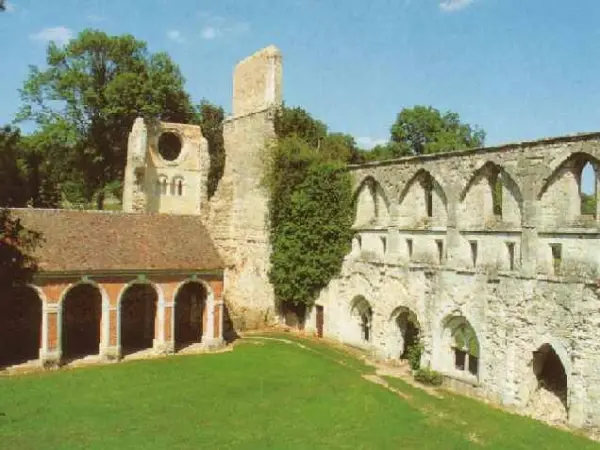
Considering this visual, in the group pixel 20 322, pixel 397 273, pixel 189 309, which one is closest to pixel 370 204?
pixel 397 273

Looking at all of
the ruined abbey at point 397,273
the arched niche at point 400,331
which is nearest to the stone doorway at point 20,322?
the ruined abbey at point 397,273

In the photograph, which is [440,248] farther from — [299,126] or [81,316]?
[81,316]

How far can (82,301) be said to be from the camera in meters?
28.6

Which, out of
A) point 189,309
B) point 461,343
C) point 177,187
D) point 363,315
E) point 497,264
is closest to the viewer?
point 497,264

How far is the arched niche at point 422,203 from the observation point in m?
23.8

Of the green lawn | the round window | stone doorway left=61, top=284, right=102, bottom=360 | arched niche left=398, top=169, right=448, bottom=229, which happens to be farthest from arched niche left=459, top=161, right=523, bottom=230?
the round window

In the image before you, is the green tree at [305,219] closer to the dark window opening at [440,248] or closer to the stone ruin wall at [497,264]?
the stone ruin wall at [497,264]

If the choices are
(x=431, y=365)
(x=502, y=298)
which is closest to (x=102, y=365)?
(x=431, y=365)

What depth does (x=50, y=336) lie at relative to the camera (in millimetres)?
23156

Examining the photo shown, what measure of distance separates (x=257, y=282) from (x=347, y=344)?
21.7 ft

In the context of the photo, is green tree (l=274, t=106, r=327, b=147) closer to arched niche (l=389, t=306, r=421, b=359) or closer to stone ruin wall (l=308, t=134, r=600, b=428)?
stone ruin wall (l=308, t=134, r=600, b=428)

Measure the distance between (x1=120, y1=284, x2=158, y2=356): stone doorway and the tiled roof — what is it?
3.39m

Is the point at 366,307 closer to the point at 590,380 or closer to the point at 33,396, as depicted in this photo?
the point at 590,380

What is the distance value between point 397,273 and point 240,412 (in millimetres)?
9648
